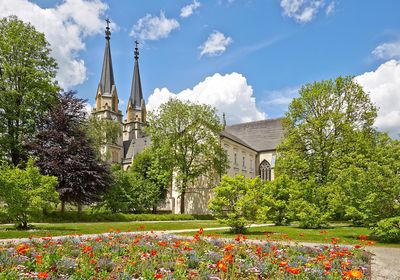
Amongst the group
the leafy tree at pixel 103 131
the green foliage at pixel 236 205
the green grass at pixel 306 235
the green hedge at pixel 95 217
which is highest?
the leafy tree at pixel 103 131

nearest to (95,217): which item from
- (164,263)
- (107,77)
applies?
(164,263)

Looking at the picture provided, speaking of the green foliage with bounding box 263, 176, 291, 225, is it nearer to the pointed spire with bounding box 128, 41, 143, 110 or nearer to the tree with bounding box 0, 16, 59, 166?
the tree with bounding box 0, 16, 59, 166

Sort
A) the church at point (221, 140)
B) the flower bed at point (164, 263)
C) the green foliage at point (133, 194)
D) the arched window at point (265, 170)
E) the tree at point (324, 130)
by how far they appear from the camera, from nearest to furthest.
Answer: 1. the flower bed at point (164, 263)
2. the tree at point (324, 130)
3. the green foliage at point (133, 194)
4. the church at point (221, 140)
5. the arched window at point (265, 170)

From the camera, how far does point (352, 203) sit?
1470 centimetres

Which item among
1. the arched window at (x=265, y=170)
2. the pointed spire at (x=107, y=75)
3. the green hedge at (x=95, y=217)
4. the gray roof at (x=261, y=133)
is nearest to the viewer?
the green hedge at (x=95, y=217)

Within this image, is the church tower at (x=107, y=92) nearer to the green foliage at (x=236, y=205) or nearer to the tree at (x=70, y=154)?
the tree at (x=70, y=154)

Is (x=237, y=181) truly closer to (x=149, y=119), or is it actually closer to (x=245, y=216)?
(x=245, y=216)

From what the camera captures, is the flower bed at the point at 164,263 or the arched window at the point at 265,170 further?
the arched window at the point at 265,170

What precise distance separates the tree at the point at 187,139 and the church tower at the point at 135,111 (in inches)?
1990

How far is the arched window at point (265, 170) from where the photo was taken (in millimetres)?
48312

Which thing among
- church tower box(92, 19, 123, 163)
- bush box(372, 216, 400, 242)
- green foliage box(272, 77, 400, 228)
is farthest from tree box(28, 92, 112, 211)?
church tower box(92, 19, 123, 163)

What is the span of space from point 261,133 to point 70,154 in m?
31.2

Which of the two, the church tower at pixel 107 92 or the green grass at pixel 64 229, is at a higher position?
the church tower at pixel 107 92

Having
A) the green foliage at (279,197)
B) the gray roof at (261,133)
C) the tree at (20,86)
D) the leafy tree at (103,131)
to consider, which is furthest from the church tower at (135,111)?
the green foliage at (279,197)
